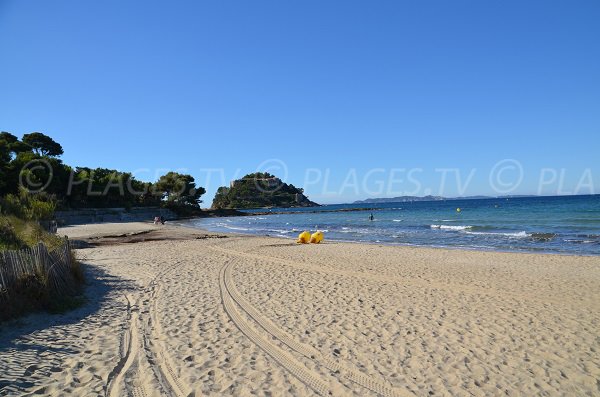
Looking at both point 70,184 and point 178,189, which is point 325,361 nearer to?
point 70,184

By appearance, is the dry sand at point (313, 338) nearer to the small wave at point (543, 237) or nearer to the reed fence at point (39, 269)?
the reed fence at point (39, 269)

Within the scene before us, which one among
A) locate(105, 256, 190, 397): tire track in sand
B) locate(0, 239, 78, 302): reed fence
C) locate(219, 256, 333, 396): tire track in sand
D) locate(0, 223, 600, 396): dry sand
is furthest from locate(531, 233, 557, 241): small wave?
locate(0, 239, 78, 302): reed fence

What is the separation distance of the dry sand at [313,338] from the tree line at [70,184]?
35.8 ft

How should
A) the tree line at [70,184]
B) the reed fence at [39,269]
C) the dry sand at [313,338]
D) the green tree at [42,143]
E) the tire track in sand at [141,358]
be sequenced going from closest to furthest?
the tire track in sand at [141,358], the dry sand at [313,338], the reed fence at [39,269], the tree line at [70,184], the green tree at [42,143]

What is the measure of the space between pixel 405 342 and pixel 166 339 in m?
3.62

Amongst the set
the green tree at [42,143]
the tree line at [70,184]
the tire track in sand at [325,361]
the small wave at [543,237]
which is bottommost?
the tire track in sand at [325,361]

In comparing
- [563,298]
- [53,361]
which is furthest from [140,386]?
[563,298]

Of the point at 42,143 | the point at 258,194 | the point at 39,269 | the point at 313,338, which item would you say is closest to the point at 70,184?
the point at 42,143

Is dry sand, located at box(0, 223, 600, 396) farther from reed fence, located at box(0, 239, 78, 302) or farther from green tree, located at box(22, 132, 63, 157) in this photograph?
green tree, located at box(22, 132, 63, 157)

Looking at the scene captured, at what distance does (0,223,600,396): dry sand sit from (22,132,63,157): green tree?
6358 cm


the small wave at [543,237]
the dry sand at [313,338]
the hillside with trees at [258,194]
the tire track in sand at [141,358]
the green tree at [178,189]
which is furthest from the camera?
the hillside with trees at [258,194]

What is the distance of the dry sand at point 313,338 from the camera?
4.38 metres

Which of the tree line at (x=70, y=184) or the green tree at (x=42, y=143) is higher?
the green tree at (x=42, y=143)

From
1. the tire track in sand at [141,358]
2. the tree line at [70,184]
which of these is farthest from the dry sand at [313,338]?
the tree line at [70,184]
